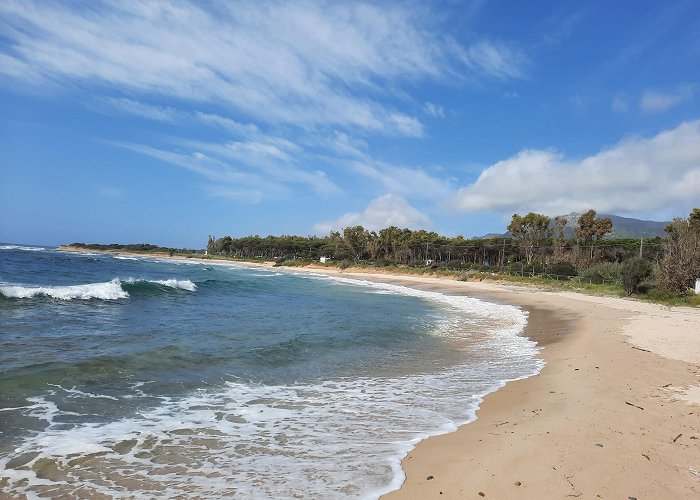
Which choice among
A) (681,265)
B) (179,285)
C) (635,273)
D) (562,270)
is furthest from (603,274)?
(179,285)

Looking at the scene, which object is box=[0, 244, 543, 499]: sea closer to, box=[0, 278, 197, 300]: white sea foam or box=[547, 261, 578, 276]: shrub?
box=[0, 278, 197, 300]: white sea foam

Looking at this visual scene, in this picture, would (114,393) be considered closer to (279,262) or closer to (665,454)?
(665,454)

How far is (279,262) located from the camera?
84688 millimetres

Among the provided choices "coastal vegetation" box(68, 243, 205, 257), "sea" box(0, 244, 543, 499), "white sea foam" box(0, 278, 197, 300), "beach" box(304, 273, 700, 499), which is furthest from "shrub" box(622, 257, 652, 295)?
"coastal vegetation" box(68, 243, 205, 257)

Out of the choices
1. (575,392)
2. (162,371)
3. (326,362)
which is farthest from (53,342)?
(575,392)

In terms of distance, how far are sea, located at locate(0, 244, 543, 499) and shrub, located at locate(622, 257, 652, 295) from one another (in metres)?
15.8

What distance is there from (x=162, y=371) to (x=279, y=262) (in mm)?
77389

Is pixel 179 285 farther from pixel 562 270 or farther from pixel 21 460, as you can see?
pixel 562 270

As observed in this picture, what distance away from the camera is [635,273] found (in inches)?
992

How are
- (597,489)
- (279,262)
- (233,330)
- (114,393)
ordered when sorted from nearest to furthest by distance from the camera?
1. (597,489)
2. (114,393)
3. (233,330)
4. (279,262)

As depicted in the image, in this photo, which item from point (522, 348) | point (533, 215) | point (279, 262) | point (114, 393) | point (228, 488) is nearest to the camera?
point (228, 488)

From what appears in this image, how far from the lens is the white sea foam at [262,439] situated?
3.86m

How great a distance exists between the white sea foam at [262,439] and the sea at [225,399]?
0.02 meters

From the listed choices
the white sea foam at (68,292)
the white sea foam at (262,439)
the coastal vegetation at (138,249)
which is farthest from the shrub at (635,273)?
the coastal vegetation at (138,249)
